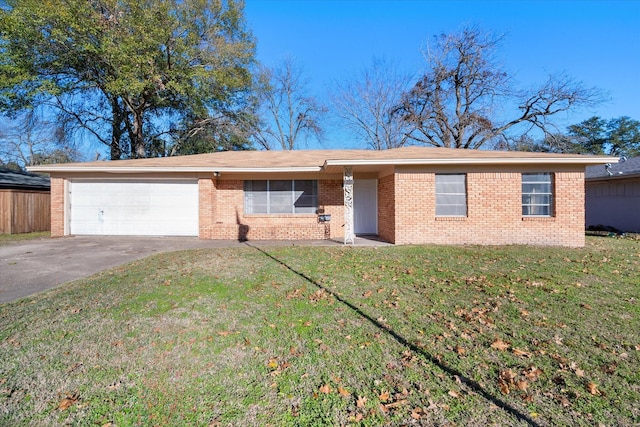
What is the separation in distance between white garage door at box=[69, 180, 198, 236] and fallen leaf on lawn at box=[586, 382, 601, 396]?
11.8 m

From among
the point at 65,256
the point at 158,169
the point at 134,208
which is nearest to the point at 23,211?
the point at 134,208

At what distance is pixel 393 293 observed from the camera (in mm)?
5176

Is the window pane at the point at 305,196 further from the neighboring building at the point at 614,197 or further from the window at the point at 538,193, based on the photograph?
the neighboring building at the point at 614,197

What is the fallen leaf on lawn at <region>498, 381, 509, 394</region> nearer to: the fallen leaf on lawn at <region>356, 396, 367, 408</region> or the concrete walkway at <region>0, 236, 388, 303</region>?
the fallen leaf on lawn at <region>356, 396, 367, 408</region>

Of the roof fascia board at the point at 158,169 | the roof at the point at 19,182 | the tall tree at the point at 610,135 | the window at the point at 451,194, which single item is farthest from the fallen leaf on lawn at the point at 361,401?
the tall tree at the point at 610,135

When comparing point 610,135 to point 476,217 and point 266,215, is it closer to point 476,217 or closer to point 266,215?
point 476,217

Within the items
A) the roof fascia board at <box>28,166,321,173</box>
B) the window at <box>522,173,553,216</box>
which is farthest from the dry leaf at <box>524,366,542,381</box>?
the roof fascia board at <box>28,166,321,173</box>

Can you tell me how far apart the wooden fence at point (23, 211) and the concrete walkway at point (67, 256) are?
4.17 meters

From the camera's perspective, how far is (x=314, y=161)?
12.9m

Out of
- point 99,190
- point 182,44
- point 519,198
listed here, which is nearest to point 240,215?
point 99,190

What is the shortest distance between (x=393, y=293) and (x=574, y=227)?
27.7 ft

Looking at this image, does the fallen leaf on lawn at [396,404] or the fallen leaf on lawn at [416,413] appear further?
the fallen leaf on lawn at [396,404]

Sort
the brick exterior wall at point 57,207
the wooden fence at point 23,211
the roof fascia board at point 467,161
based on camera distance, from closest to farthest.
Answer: the roof fascia board at point 467,161
the brick exterior wall at point 57,207
the wooden fence at point 23,211

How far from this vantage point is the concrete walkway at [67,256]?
231 inches
